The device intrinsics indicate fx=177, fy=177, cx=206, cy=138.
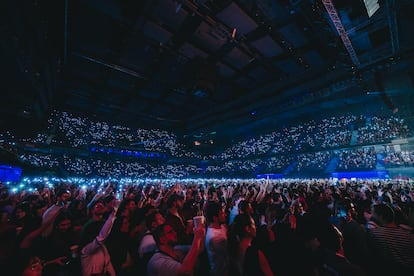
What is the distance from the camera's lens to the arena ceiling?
16.3ft

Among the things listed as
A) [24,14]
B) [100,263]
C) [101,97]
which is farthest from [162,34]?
[101,97]

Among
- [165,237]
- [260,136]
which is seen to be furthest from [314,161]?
[165,237]

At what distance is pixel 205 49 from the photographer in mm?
7160

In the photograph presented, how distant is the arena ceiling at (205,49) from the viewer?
16.3 ft

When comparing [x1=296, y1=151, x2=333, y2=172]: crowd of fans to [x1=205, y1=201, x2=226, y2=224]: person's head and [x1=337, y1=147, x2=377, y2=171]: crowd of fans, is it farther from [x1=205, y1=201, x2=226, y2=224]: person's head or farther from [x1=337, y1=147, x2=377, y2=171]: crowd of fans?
[x1=205, y1=201, x2=226, y2=224]: person's head

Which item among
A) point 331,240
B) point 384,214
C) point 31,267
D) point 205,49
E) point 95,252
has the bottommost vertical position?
point 31,267

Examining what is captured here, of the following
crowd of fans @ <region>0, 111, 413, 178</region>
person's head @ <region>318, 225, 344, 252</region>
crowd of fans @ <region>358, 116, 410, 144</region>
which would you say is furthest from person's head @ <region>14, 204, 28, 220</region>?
crowd of fans @ <region>358, 116, 410, 144</region>

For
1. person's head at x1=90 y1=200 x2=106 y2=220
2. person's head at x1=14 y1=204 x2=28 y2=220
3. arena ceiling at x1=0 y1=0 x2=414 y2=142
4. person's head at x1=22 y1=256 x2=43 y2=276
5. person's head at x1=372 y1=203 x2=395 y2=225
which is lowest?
person's head at x1=22 y1=256 x2=43 y2=276

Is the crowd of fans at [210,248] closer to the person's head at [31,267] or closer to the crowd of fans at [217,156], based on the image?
the person's head at [31,267]

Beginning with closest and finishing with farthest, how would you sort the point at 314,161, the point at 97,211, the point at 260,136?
the point at 97,211
the point at 314,161
the point at 260,136

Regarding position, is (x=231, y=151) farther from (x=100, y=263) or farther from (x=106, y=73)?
(x=100, y=263)

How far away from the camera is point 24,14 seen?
377 cm

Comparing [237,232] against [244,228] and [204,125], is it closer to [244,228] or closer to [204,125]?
[244,228]

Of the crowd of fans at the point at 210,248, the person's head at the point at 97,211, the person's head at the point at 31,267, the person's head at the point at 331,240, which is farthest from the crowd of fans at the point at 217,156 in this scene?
the person's head at the point at 331,240
